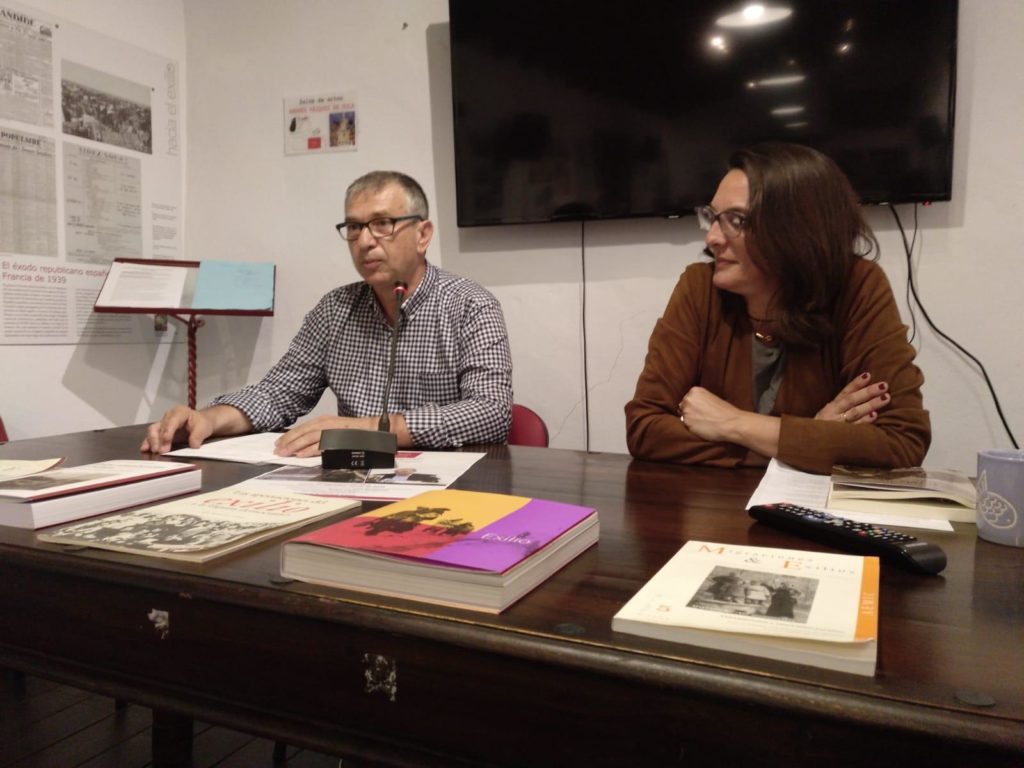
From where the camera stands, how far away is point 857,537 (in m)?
0.71

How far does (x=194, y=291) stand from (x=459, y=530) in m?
2.30

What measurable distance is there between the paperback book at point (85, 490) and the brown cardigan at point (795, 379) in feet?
2.59

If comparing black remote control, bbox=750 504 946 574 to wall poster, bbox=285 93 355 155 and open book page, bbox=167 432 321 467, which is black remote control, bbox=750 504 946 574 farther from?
wall poster, bbox=285 93 355 155

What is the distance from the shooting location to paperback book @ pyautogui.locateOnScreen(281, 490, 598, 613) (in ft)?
1.94

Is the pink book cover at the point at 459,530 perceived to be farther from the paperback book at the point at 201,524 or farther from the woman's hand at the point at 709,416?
the woman's hand at the point at 709,416

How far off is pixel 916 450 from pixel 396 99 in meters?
2.18

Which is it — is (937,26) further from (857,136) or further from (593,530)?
(593,530)

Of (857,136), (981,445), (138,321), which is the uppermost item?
(857,136)

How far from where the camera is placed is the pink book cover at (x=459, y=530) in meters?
0.61

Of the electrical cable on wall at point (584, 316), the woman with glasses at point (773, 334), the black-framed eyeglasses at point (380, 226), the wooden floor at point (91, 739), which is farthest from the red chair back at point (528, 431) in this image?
the wooden floor at point (91, 739)

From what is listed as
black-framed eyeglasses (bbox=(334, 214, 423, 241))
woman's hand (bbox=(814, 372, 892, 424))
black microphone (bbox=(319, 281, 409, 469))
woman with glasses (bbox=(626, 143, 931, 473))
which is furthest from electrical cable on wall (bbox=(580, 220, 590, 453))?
black microphone (bbox=(319, 281, 409, 469))

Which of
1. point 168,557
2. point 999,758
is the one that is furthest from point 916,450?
point 168,557

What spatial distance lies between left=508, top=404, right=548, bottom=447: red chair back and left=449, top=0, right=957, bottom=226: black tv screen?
0.86 meters

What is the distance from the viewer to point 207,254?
3.07 metres
